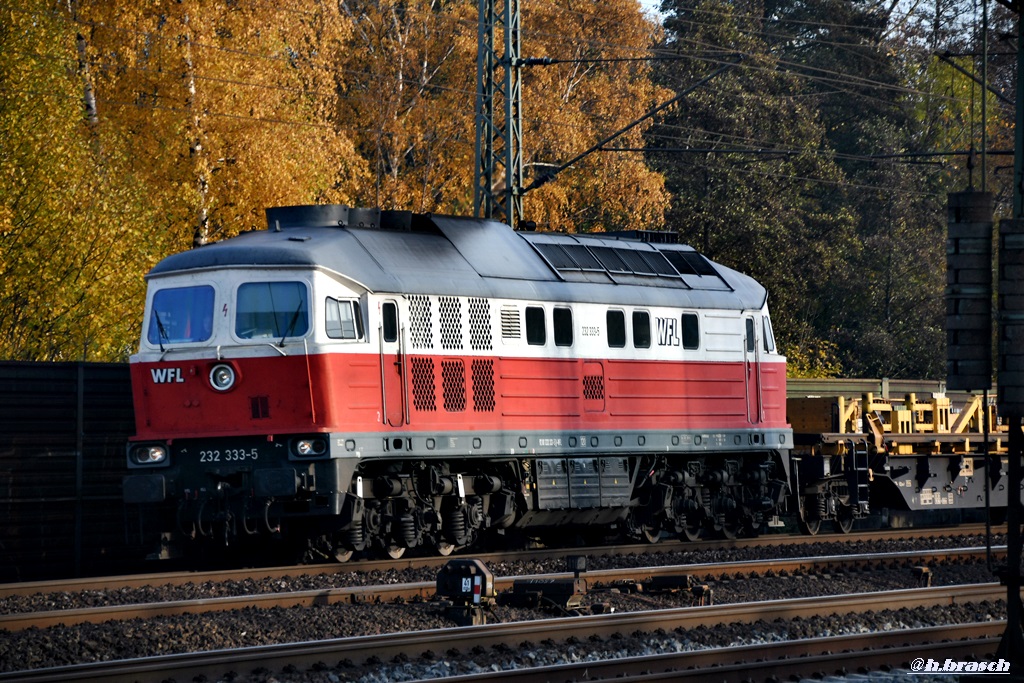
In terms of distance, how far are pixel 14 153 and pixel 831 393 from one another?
19.0m

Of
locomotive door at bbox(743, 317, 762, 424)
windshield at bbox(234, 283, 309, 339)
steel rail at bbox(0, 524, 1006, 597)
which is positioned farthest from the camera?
locomotive door at bbox(743, 317, 762, 424)

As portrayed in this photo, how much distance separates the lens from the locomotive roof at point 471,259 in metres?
18.4

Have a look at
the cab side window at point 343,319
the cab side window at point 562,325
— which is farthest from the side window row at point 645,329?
the cab side window at point 343,319

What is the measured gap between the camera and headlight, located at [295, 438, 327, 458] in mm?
17641

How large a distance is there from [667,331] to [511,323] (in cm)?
331

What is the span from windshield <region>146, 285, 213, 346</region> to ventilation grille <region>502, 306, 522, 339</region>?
4.17m

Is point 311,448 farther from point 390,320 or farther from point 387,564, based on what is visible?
point 390,320

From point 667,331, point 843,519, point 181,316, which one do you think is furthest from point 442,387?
point 843,519

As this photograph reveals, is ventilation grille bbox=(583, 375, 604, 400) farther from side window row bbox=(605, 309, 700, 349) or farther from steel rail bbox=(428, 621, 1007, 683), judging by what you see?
steel rail bbox=(428, 621, 1007, 683)

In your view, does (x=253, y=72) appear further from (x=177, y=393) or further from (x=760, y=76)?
(x=760, y=76)

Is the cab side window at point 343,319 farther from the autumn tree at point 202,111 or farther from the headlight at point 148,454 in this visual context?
the autumn tree at point 202,111

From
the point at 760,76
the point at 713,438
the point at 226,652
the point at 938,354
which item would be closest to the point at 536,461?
the point at 713,438

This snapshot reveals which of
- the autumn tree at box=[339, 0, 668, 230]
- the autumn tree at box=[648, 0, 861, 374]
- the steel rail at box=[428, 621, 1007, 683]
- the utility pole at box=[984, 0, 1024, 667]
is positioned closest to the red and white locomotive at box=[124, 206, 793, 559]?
the steel rail at box=[428, 621, 1007, 683]

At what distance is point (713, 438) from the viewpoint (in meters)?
23.4
